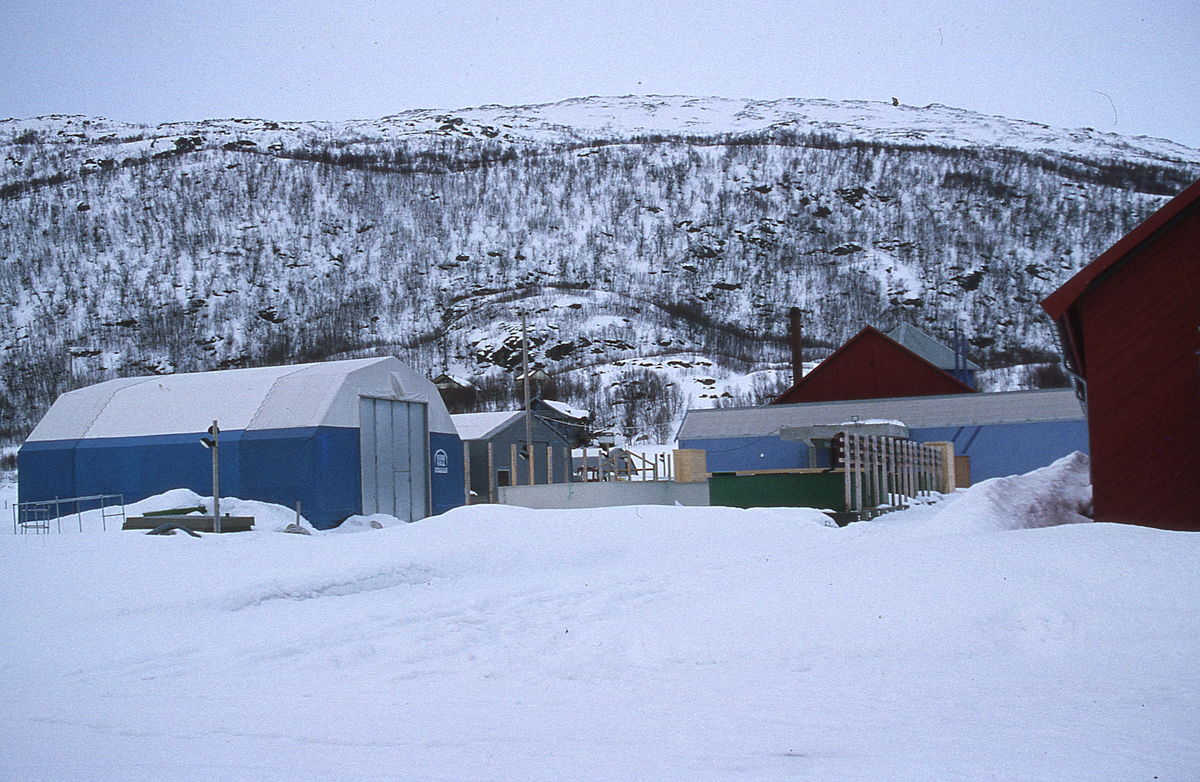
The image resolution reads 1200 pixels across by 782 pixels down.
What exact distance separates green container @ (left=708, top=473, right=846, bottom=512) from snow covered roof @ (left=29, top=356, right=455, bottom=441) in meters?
9.41

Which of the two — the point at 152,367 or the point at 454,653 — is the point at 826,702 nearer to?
the point at 454,653

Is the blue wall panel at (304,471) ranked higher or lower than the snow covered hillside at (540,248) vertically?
lower

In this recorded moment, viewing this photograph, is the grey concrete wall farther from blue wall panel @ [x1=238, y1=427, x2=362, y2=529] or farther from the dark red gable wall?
the dark red gable wall

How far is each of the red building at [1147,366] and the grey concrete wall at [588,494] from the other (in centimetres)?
1275

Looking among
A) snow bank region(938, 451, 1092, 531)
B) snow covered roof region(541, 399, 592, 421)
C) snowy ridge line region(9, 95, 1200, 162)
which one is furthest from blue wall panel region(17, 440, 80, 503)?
snowy ridge line region(9, 95, 1200, 162)

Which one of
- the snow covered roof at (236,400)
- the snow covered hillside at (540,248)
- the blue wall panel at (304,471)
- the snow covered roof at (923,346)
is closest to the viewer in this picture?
the blue wall panel at (304,471)

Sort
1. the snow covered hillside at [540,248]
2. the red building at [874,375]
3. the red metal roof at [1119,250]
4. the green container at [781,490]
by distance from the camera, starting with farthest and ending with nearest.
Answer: the snow covered hillside at [540,248] → the red building at [874,375] → the green container at [781,490] → the red metal roof at [1119,250]

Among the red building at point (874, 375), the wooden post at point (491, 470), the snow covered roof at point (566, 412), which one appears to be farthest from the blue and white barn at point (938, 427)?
the snow covered roof at point (566, 412)

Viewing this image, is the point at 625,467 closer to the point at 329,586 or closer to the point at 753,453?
the point at 753,453

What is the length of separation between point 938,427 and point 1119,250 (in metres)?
21.2

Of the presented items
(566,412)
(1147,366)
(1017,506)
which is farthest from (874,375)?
(1147,366)

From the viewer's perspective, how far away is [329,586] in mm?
10227

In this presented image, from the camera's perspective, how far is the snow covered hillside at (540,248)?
7744 centimetres

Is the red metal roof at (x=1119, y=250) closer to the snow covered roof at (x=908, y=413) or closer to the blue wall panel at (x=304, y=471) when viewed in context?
the blue wall panel at (x=304, y=471)
